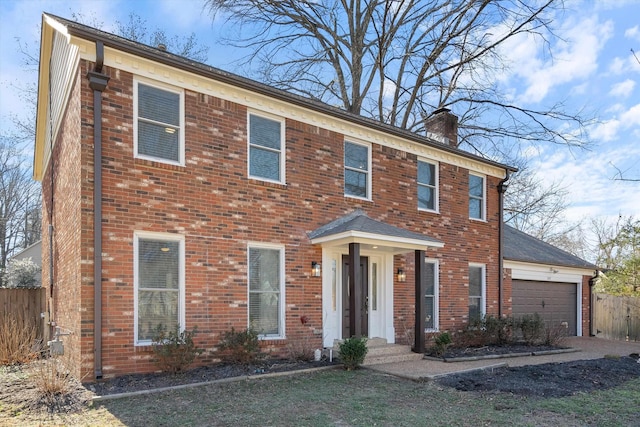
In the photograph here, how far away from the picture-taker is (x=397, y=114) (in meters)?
22.6

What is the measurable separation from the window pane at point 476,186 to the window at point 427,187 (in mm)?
1692

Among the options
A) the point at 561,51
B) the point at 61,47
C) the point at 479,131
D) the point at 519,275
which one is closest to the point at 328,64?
the point at 479,131

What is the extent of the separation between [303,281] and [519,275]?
8876 mm

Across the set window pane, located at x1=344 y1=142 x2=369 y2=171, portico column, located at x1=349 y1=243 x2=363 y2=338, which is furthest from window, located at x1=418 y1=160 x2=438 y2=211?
portico column, located at x1=349 y1=243 x2=363 y2=338

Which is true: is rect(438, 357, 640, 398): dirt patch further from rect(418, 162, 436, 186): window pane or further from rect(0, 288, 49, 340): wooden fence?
rect(0, 288, 49, 340): wooden fence

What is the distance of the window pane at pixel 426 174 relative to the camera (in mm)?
12680

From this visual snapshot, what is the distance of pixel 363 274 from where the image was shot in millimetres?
11102

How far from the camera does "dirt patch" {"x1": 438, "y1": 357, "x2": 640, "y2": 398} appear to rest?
24.0 feet

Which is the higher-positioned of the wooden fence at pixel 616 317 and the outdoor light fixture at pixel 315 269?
the outdoor light fixture at pixel 315 269

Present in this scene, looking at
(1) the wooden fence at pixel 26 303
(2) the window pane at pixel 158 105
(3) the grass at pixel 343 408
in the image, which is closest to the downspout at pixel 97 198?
(2) the window pane at pixel 158 105

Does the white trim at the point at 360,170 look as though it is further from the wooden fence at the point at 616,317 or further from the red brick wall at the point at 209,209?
the wooden fence at the point at 616,317

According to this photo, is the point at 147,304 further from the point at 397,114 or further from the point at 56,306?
the point at 397,114

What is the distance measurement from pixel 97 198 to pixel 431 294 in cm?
850

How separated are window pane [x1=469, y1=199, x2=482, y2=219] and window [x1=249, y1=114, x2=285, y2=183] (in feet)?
22.1
